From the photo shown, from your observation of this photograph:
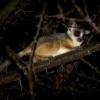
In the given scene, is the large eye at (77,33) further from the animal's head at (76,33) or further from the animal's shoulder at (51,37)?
the animal's shoulder at (51,37)

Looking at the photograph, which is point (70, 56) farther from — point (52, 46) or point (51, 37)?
point (51, 37)

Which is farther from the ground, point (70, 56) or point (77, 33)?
point (70, 56)

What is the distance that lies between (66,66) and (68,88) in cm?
67

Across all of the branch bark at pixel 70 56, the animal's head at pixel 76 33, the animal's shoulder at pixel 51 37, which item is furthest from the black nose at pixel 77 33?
the branch bark at pixel 70 56

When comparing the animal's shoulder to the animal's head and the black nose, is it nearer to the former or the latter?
the animal's head

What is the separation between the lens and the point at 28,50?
5.28 meters

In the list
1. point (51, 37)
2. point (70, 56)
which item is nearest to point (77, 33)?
point (51, 37)

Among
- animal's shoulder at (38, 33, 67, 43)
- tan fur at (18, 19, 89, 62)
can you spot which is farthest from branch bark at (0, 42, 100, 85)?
animal's shoulder at (38, 33, 67, 43)

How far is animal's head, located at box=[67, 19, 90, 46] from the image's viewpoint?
17.0 feet

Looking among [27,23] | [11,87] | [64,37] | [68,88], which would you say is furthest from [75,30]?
[27,23]

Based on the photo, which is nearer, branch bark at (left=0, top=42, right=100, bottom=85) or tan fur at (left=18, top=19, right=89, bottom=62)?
branch bark at (left=0, top=42, right=100, bottom=85)

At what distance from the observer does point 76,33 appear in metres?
5.45

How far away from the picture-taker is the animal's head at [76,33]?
5.18 meters

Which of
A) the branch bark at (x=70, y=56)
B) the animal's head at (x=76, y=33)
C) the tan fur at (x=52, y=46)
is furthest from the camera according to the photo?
the tan fur at (x=52, y=46)
